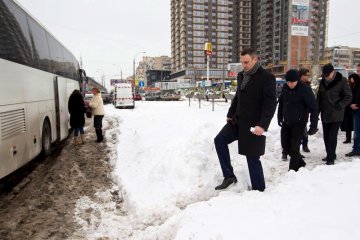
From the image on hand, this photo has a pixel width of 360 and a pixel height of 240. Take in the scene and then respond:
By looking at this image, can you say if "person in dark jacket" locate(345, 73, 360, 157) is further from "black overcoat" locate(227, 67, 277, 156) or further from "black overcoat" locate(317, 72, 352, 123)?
"black overcoat" locate(227, 67, 277, 156)

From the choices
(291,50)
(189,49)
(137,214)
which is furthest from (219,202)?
(189,49)

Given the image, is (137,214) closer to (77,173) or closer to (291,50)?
(77,173)

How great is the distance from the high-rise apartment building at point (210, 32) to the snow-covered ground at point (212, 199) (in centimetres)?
11261

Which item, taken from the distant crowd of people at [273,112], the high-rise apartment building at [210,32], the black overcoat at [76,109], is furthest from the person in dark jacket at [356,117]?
the high-rise apartment building at [210,32]

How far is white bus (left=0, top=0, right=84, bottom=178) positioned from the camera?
19.1 feet

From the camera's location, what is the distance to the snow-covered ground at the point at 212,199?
328 centimetres

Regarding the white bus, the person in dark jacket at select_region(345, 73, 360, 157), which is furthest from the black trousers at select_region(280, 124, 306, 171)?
the white bus

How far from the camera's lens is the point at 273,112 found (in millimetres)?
4500

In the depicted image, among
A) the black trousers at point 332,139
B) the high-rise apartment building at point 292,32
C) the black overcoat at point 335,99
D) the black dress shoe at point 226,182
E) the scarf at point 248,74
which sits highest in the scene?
the high-rise apartment building at point 292,32

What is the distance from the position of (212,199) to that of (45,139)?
5.69 meters

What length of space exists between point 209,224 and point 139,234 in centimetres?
135

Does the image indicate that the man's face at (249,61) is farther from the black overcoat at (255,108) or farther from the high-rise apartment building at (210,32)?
the high-rise apartment building at (210,32)

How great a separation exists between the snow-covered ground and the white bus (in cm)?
175

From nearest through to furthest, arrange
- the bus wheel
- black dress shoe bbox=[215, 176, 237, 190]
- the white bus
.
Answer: black dress shoe bbox=[215, 176, 237, 190] → the white bus → the bus wheel
